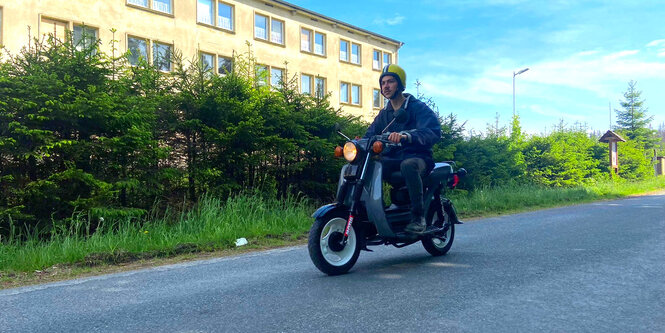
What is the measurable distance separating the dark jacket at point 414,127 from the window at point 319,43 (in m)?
30.0

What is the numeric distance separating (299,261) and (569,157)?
769 inches

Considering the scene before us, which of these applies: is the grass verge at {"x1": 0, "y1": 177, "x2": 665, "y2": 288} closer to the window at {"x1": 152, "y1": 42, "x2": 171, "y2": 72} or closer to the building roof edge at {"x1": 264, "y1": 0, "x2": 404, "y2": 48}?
the window at {"x1": 152, "y1": 42, "x2": 171, "y2": 72}

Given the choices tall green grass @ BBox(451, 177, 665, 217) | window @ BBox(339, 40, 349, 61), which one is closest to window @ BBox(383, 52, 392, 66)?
window @ BBox(339, 40, 349, 61)

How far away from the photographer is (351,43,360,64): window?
37.3 metres

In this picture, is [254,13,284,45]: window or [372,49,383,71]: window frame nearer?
[254,13,284,45]: window

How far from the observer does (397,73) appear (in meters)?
4.97

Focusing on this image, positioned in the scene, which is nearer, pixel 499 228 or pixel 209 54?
pixel 499 228

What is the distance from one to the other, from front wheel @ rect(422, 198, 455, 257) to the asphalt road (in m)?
0.12

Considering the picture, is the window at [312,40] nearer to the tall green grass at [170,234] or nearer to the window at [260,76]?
the window at [260,76]

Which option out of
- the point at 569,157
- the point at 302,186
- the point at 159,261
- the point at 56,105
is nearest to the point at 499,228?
the point at 302,186

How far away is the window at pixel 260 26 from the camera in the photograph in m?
30.2

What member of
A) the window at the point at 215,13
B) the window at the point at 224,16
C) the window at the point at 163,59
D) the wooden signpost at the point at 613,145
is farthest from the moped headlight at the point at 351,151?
the window at the point at 224,16

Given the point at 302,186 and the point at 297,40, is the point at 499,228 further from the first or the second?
the point at 297,40

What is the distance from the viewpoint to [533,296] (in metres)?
3.67
